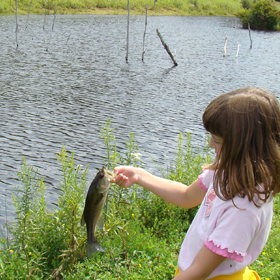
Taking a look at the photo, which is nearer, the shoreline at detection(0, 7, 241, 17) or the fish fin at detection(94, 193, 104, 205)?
the fish fin at detection(94, 193, 104, 205)

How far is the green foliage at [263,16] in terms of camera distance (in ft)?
182

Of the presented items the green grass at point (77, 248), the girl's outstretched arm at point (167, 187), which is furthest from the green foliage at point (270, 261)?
the girl's outstretched arm at point (167, 187)

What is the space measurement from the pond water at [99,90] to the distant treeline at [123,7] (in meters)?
16.5

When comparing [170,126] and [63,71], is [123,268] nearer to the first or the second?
[170,126]

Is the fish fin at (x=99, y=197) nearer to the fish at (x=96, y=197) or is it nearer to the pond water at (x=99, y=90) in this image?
the fish at (x=96, y=197)

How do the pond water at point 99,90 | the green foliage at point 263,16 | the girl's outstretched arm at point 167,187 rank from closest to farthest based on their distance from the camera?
the girl's outstretched arm at point 167,187
the pond water at point 99,90
the green foliage at point 263,16

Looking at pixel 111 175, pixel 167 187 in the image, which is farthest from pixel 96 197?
pixel 167 187

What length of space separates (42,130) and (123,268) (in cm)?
904

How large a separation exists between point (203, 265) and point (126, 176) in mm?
900

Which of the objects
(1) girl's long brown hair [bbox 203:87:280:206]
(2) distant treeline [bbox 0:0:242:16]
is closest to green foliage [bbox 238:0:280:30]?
(2) distant treeline [bbox 0:0:242:16]

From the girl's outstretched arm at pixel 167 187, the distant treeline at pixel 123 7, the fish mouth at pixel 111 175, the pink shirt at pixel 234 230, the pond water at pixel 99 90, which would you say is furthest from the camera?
the distant treeline at pixel 123 7

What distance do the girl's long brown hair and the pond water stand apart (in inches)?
255

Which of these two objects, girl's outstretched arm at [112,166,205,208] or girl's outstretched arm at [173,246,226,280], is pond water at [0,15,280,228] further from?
girl's outstretched arm at [173,246,226,280]

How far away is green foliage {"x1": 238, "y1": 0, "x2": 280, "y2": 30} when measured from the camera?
182ft
